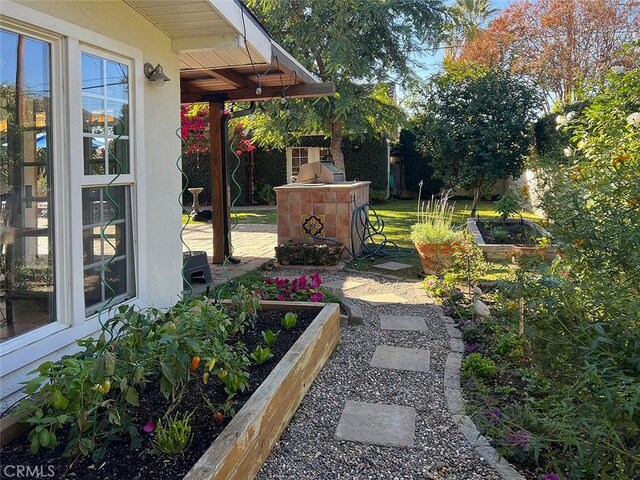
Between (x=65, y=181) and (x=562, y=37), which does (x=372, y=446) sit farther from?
(x=562, y=37)

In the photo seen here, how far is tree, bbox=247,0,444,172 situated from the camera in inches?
446

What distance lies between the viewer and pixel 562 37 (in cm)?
1688

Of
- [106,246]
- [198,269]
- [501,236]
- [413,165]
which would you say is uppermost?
[413,165]

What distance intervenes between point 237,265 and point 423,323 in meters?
3.14

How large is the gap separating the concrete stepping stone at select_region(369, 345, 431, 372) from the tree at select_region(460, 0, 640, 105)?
13.5 m

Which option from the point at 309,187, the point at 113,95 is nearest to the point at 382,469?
the point at 113,95

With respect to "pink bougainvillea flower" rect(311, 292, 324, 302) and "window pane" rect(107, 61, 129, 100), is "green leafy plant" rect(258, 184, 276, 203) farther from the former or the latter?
"window pane" rect(107, 61, 129, 100)

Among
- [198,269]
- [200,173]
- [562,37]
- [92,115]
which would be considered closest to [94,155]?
[92,115]

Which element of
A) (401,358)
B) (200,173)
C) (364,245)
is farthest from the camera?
(200,173)

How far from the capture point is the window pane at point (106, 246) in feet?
9.82

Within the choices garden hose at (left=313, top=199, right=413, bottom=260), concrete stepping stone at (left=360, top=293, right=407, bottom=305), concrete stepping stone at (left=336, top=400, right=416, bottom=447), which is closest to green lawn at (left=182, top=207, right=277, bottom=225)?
garden hose at (left=313, top=199, right=413, bottom=260)

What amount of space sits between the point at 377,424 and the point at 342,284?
3.31 m

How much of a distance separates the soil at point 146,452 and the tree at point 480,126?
26.7 feet

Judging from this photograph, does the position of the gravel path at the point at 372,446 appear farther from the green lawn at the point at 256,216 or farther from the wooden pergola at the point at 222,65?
the green lawn at the point at 256,216
